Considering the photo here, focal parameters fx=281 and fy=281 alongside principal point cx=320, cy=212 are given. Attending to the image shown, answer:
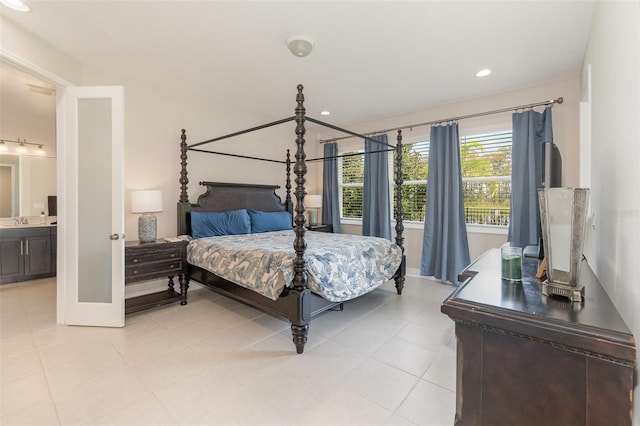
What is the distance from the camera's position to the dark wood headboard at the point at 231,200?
3854mm

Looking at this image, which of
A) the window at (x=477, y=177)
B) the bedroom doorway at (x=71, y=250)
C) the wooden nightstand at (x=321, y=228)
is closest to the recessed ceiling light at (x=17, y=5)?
the bedroom doorway at (x=71, y=250)

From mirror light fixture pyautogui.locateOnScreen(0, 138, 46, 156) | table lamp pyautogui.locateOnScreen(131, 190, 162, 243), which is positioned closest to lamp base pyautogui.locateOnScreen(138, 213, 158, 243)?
table lamp pyautogui.locateOnScreen(131, 190, 162, 243)

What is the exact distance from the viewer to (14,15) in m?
2.27

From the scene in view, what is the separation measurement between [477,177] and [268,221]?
323 cm

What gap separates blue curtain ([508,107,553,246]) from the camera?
11.3ft

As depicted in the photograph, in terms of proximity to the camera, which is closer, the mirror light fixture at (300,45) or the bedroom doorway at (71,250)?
the mirror light fixture at (300,45)

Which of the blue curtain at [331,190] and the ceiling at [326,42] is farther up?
the ceiling at [326,42]

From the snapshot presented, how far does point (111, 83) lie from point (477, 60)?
415cm

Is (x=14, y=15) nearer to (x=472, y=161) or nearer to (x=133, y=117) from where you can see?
(x=133, y=117)

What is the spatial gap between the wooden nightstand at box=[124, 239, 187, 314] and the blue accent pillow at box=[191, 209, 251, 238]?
0.36m

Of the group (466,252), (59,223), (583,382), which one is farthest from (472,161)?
(59,223)

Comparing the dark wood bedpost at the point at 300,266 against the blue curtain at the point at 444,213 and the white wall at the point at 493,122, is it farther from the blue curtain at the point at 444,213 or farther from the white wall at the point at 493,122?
the white wall at the point at 493,122

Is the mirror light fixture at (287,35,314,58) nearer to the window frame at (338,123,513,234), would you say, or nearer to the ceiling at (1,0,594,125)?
the ceiling at (1,0,594,125)

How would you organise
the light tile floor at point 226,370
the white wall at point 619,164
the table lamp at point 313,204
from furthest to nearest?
the table lamp at point 313,204, the light tile floor at point 226,370, the white wall at point 619,164
